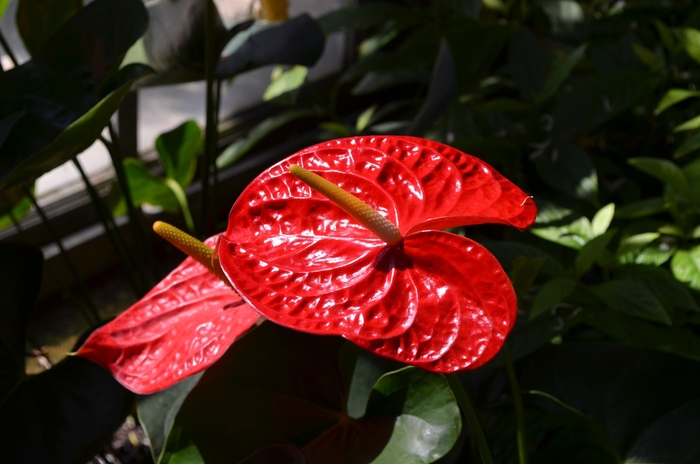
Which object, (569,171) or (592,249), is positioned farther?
(569,171)

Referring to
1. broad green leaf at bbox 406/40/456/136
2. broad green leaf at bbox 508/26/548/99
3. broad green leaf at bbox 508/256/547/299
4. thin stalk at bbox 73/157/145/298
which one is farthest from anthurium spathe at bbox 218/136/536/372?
broad green leaf at bbox 508/26/548/99

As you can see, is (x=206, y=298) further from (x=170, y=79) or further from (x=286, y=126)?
(x=286, y=126)

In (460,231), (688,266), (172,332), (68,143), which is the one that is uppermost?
(68,143)

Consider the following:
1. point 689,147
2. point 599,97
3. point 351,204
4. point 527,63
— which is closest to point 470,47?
point 527,63

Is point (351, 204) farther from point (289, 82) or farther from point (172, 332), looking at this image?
point (289, 82)

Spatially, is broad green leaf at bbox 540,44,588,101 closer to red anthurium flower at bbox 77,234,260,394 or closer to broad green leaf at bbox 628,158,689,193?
broad green leaf at bbox 628,158,689,193

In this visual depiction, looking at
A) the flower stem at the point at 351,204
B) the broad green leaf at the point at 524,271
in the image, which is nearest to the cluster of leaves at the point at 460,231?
the broad green leaf at the point at 524,271

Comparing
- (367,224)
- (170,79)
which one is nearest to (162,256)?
(170,79)
